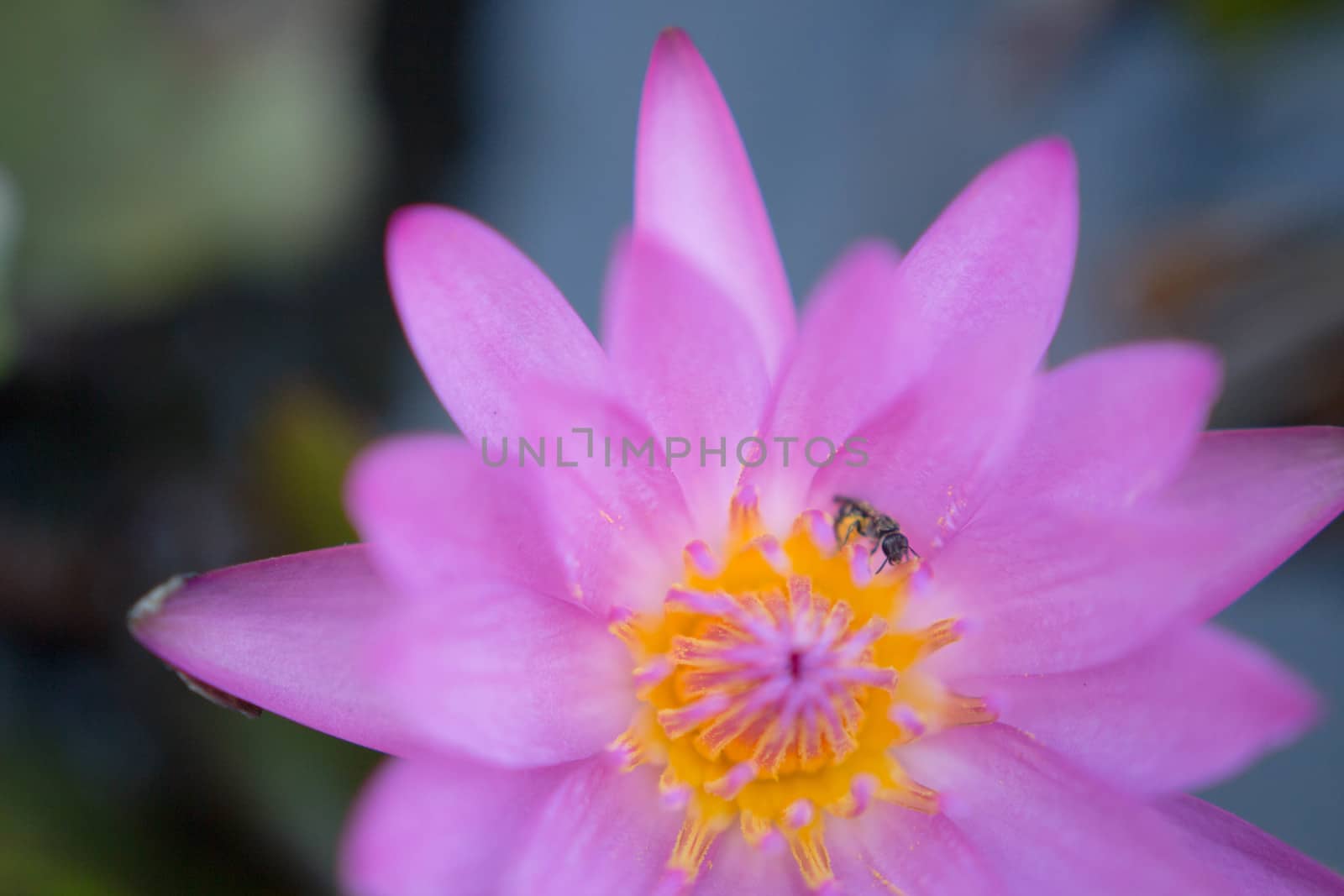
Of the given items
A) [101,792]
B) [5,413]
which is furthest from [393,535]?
[5,413]

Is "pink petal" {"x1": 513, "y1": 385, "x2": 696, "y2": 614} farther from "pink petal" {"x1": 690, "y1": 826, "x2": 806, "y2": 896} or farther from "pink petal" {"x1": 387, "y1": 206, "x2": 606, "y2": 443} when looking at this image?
"pink petal" {"x1": 690, "y1": 826, "x2": 806, "y2": 896}

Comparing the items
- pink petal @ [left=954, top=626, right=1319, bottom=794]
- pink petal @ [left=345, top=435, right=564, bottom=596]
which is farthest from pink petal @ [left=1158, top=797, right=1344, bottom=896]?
pink petal @ [left=345, top=435, right=564, bottom=596]

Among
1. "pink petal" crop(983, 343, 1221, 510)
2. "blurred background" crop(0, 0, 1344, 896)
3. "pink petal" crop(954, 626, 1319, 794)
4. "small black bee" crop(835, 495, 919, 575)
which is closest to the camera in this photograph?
"pink petal" crop(954, 626, 1319, 794)

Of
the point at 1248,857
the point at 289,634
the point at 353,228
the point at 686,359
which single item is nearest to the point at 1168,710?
the point at 1248,857

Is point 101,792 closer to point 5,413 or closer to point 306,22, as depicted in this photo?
point 5,413

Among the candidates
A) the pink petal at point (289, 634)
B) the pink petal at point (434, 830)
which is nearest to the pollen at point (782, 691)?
the pink petal at point (434, 830)
